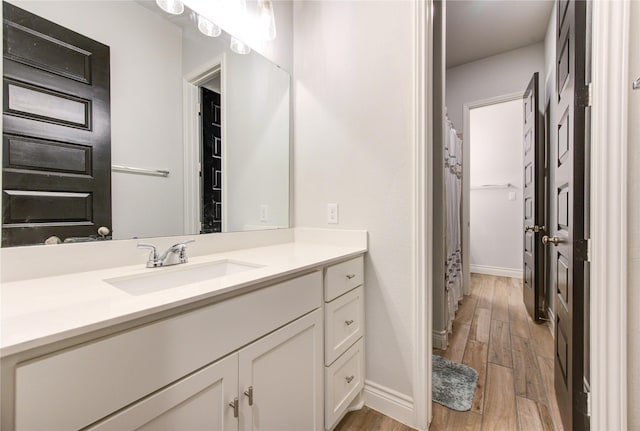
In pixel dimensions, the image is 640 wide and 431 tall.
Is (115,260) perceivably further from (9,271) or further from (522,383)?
(522,383)

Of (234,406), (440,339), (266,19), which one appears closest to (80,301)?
(234,406)

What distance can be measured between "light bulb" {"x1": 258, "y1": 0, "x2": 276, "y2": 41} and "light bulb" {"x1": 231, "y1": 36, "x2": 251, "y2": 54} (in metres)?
0.13

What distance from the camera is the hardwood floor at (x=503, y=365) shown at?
4.50 feet

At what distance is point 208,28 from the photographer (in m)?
1.36

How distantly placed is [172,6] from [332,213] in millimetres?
1220

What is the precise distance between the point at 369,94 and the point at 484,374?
1.83 meters

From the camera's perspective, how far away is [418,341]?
1.33 metres

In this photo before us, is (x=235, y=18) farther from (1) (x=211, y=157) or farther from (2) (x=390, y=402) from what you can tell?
(2) (x=390, y=402)

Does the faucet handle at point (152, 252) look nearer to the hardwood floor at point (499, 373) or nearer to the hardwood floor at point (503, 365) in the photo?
the hardwood floor at point (499, 373)

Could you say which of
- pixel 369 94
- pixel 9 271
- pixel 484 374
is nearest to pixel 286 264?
pixel 9 271

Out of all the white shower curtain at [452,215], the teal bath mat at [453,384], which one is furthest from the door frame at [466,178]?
→ the teal bath mat at [453,384]

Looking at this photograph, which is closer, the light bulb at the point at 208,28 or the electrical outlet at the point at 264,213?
the light bulb at the point at 208,28

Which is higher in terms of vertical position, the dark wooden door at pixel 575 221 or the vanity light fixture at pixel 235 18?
the vanity light fixture at pixel 235 18

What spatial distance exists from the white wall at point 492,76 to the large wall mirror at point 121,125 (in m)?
2.97
